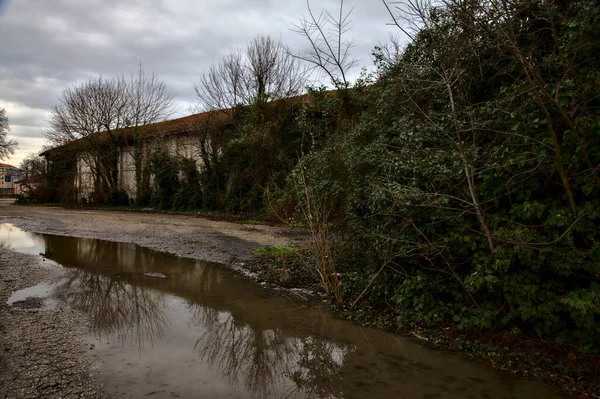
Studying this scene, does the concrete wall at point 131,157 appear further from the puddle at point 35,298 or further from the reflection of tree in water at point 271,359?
the reflection of tree in water at point 271,359

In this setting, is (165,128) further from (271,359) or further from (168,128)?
(271,359)

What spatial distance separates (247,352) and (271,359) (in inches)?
12.4

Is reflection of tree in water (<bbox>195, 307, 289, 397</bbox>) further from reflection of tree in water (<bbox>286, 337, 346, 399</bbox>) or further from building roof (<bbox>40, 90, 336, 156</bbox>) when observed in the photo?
building roof (<bbox>40, 90, 336, 156</bbox>)

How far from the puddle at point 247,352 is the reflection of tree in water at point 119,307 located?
14mm

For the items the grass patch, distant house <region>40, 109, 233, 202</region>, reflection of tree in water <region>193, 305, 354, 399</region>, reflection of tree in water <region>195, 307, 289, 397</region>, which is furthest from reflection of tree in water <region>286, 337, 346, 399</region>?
distant house <region>40, 109, 233, 202</region>

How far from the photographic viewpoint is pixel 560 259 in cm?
403

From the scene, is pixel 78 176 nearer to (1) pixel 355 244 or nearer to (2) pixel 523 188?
(1) pixel 355 244

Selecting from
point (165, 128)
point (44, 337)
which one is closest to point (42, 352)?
point (44, 337)

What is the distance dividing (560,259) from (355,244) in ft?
10.1

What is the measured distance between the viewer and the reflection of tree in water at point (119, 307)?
4.73m

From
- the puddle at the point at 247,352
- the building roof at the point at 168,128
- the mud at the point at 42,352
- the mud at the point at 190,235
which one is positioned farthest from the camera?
the building roof at the point at 168,128

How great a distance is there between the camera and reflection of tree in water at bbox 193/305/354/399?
3.63 m

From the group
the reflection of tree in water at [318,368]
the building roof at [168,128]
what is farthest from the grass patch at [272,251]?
the building roof at [168,128]

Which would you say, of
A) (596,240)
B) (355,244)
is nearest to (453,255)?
(596,240)
